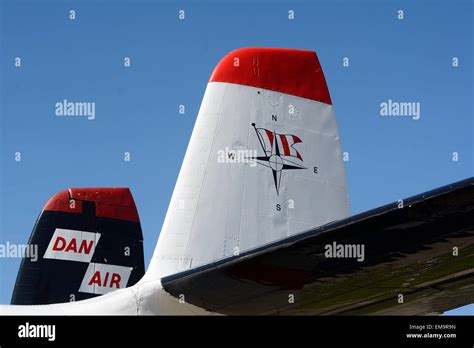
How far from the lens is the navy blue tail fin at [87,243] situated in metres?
16.3

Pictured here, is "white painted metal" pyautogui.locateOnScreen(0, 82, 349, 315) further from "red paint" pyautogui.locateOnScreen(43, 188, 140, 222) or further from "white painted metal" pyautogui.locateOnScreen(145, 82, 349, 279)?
"red paint" pyautogui.locateOnScreen(43, 188, 140, 222)

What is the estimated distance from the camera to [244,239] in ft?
36.9

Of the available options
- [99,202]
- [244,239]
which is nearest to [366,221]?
[244,239]

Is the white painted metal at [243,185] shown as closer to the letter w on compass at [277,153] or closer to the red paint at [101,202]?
the letter w on compass at [277,153]

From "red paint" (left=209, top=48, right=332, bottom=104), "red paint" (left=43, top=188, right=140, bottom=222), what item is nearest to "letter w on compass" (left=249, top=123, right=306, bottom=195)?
"red paint" (left=209, top=48, right=332, bottom=104)

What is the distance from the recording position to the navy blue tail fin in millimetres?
16281

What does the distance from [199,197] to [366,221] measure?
4.68 meters

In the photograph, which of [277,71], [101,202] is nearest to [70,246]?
[101,202]

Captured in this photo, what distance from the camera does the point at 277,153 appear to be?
12.0 meters

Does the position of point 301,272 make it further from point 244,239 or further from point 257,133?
point 257,133

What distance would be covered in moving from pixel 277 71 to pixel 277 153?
1349 mm

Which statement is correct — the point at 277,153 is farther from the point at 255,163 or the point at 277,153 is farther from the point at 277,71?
the point at 277,71

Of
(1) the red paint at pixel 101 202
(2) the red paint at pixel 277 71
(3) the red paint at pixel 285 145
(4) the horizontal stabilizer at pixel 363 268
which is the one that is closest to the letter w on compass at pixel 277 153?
(3) the red paint at pixel 285 145

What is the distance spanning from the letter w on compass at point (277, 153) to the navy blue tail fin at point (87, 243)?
18.4 ft
